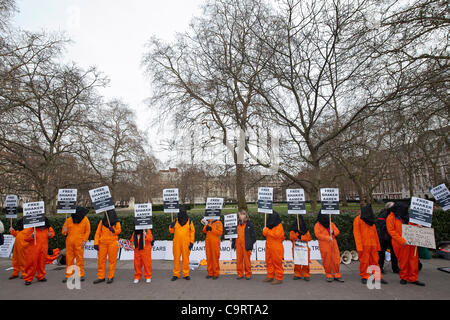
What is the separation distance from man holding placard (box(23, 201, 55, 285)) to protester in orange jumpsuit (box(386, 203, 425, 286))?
8692mm

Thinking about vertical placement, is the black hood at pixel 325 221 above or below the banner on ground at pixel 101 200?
below

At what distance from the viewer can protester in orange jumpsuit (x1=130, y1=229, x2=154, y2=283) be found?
596cm

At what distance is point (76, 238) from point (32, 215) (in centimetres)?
135

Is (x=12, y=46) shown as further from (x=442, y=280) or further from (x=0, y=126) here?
(x=442, y=280)

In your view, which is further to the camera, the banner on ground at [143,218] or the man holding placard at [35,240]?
the banner on ground at [143,218]

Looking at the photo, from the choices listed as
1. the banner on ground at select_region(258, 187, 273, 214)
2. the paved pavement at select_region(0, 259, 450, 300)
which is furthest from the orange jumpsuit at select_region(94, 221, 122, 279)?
the banner on ground at select_region(258, 187, 273, 214)

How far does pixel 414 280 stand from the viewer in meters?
5.40

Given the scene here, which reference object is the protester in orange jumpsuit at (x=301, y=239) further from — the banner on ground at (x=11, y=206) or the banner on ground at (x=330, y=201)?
the banner on ground at (x=11, y=206)

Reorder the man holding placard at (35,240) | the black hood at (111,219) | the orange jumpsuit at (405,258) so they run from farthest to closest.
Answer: the black hood at (111,219)
the man holding placard at (35,240)
the orange jumpsuit at (405,258)

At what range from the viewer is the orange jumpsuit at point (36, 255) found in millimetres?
6000

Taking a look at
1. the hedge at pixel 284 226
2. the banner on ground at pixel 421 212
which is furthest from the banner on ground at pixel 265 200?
the banner on ground at pixel 421 212

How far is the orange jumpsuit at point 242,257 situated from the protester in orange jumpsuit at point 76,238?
12.9 ft

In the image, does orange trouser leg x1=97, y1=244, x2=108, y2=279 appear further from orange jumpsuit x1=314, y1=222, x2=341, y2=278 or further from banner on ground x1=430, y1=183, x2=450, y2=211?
banner on ground x1=430, y1=183, x2=450, y2=211

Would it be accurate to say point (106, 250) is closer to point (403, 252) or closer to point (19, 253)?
point (19, 253)
